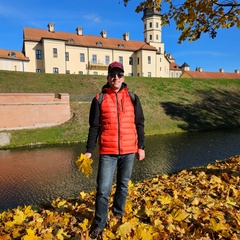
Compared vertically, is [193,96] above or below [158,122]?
above

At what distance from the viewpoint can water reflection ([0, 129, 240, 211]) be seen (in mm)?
8289

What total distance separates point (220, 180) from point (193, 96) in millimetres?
28508

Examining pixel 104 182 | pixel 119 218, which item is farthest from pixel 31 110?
pixel 104 182

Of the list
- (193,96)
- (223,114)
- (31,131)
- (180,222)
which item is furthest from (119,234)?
(193,96)

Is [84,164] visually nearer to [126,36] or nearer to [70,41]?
[70,41]

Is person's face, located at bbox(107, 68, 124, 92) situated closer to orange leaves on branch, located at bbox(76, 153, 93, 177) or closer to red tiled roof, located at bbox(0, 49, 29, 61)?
orange leaves on branch, located at bbox(76, 153, 93, 177)

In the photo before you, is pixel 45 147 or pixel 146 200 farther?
pixel 45 147

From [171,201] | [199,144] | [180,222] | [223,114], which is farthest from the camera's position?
[223,114]

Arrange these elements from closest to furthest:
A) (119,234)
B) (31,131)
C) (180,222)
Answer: (119,234)
(180,222)
(31,131)

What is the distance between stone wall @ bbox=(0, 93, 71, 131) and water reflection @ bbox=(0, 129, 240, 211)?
4.29m

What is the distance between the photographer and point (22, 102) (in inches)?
789

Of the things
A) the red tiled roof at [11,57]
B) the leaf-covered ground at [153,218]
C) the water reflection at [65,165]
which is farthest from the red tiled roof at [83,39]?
the leaf-covered ground at [153,218]

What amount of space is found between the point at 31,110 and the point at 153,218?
18.8 metres

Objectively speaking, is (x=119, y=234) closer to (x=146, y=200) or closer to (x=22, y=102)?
(x=146, y=200)
